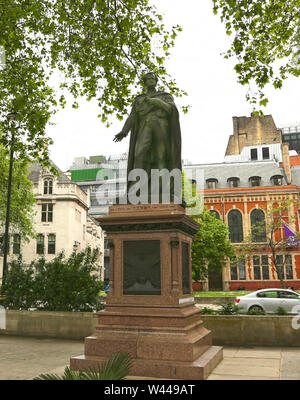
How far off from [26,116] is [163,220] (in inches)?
319

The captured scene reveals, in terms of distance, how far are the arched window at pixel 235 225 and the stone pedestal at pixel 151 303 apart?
145 ft

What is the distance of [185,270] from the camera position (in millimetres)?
7195

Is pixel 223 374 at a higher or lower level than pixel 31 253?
lower

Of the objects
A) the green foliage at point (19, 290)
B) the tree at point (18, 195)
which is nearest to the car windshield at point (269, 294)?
the green foliage at point (19, 290)

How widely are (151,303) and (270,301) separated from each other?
12.2 m

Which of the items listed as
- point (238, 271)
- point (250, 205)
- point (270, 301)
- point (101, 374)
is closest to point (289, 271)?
point (238, 271)

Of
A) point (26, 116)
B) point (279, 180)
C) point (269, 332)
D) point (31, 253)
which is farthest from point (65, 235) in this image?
point (269, 332)

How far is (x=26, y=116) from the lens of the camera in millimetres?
12844

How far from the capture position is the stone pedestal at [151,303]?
19.5ft

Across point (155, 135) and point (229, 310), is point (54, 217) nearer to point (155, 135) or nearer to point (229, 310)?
point (229, 310)

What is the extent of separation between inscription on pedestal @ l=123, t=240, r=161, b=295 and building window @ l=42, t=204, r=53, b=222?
129 feet

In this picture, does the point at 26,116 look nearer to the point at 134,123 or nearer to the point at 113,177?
the point at 134,123

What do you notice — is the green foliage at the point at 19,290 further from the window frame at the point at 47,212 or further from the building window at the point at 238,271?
the building window at the point at 238,271
